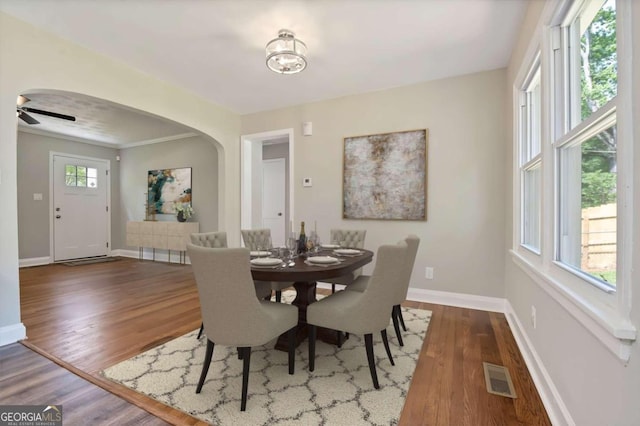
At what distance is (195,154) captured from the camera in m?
5.82

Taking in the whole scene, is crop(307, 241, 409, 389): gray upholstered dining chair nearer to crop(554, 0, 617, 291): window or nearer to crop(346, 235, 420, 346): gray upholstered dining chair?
crop(346, 235, 420, 346): gray upholstered dining chair

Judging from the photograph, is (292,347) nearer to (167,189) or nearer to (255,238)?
(255,238)

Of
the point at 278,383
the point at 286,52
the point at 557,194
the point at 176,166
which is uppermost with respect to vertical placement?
the point at 286,52

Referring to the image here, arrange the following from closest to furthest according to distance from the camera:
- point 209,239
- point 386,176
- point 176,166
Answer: point 209,239 < point 386,176 < point 176,166

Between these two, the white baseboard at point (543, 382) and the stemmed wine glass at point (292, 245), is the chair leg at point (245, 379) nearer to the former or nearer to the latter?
the stemmed wine glass at point (292, 245)

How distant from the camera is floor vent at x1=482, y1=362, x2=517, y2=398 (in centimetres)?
172

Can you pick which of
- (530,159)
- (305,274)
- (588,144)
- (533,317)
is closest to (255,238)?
(305,274)

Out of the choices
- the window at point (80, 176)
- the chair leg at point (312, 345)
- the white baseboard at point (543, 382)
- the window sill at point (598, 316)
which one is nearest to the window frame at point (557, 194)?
the window sill at point (598, 316)

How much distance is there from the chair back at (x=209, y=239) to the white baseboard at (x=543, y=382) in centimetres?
265

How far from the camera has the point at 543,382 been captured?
1663 millimetres

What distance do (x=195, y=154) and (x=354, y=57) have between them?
4.09 m

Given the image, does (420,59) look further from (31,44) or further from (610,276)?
(31,44)

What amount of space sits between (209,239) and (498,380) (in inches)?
100

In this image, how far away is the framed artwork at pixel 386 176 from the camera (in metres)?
3.47
